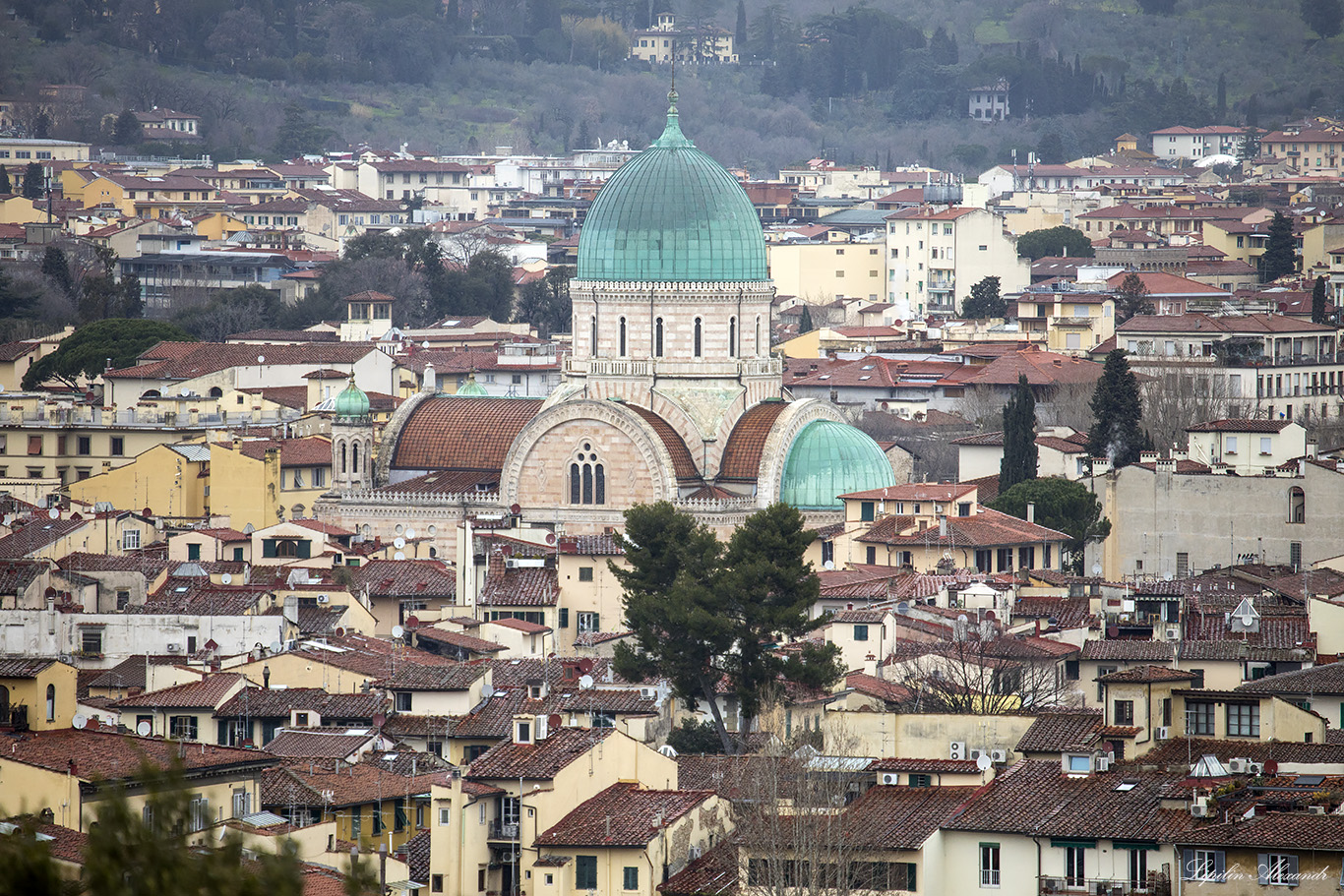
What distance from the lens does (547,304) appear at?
114m

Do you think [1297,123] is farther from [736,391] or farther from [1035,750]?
[1035,750]

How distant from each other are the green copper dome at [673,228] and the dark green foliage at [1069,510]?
22.1 feet

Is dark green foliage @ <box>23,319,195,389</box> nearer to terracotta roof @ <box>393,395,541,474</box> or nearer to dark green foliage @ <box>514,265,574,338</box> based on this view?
terracotta roof @ <box>393,395,541,474</box>

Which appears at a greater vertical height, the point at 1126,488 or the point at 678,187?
the point at 678,187

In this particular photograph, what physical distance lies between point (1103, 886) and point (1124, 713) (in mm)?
5725

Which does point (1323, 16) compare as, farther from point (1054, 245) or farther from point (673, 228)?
point (673, 228)

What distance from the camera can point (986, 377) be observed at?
8725 centimetres

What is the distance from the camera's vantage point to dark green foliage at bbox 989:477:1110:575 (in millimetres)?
61312

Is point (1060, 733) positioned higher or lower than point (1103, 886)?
higher

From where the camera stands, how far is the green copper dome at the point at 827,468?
6178cm

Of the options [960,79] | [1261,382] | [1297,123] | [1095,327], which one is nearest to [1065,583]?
[1261,382]

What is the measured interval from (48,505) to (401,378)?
2401 centimetres

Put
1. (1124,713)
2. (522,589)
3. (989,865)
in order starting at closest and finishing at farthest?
(989,865) < (1124,713) < (522,589)

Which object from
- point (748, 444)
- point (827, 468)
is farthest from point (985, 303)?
point (827, 468)
